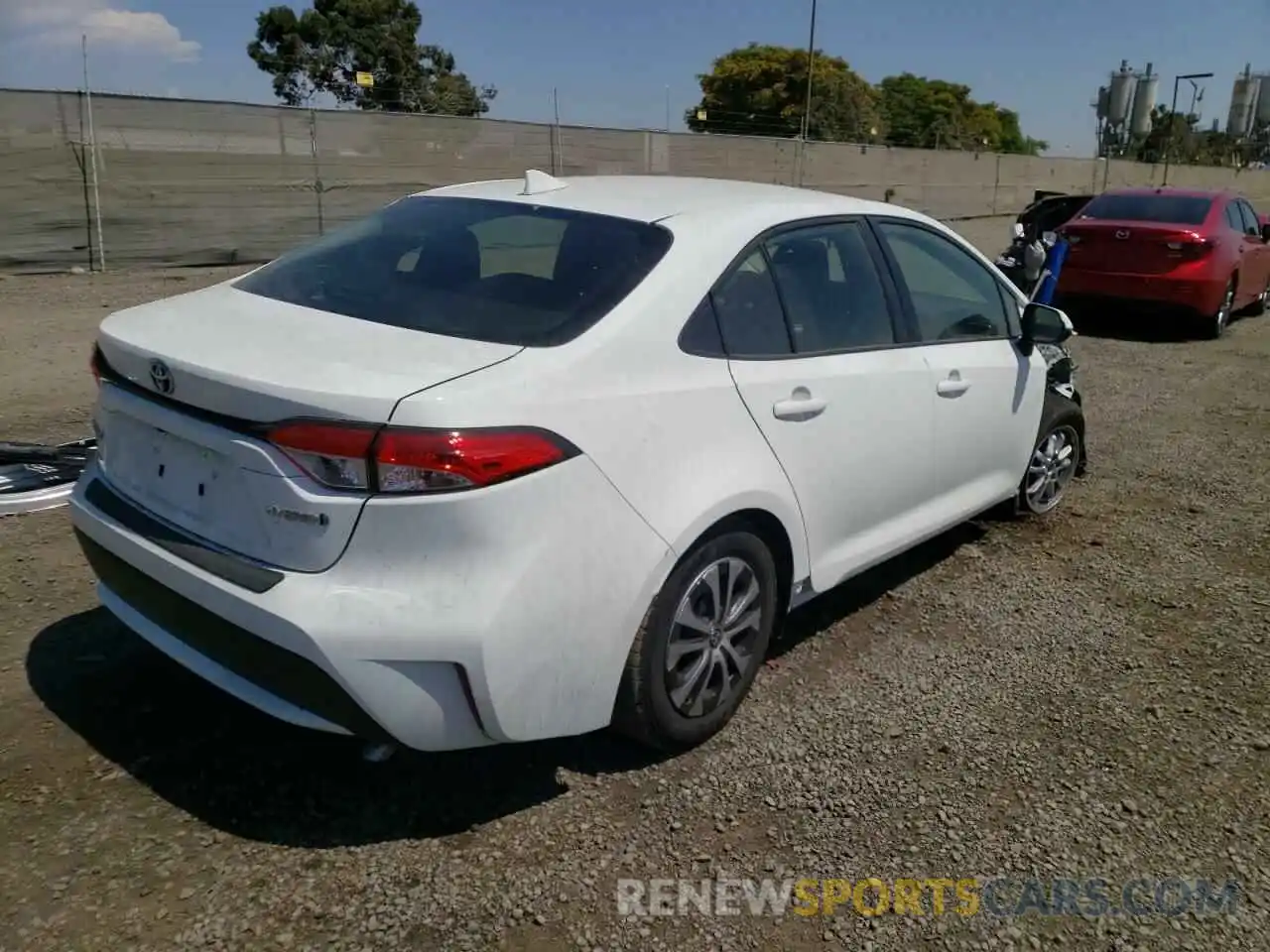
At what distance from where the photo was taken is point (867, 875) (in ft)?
8.66

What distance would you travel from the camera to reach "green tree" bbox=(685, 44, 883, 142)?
220 feet

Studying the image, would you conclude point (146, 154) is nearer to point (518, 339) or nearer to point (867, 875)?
point (518, 339)

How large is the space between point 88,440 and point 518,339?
367 centimetres

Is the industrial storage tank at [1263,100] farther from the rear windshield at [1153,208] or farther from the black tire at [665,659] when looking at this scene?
the black tire at [665,659]

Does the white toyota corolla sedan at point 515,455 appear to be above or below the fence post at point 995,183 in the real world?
below

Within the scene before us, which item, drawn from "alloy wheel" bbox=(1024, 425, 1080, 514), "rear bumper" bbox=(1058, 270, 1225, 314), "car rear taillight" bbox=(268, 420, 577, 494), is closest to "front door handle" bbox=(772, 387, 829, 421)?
"car rear taillight" bbox=(268, 420, 577, 494)

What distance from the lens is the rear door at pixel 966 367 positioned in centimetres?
392

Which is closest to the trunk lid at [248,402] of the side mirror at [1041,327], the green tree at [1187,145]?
the side mirror at [1041,327]

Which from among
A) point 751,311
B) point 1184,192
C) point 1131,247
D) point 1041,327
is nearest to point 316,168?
point 1131,247

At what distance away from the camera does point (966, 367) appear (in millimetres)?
4043

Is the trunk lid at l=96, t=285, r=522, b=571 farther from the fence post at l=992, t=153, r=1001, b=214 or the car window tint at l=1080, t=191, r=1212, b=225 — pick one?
the fence post at l=992, t=153, r=1001, b=214

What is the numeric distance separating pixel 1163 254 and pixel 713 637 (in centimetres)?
892

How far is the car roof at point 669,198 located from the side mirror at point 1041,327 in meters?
0.87

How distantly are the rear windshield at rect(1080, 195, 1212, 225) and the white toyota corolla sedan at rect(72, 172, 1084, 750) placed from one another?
807 centimetres
